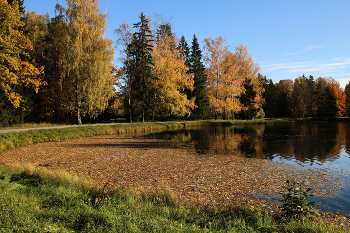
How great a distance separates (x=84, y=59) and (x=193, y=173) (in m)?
27.3

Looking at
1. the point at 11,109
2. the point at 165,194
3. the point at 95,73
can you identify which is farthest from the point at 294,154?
the point at 11,109

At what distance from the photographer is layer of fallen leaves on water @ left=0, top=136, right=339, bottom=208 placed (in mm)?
8156

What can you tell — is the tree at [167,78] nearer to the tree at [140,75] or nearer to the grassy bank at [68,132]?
the tree at [140,75]

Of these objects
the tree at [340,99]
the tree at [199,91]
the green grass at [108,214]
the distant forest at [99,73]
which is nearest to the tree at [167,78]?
the distant forest at [99,73]

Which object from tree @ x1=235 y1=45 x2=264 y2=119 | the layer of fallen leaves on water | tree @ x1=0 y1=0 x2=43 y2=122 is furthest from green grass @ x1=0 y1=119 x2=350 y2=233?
tree @ x1=235 y1=45 x2=264 y2=119

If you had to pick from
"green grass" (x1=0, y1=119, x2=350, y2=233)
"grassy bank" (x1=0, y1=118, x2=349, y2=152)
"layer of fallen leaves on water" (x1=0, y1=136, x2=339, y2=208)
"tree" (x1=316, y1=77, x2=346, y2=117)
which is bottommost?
"layer of fallen leaves on water" (x1=0, y1=136, x2=339, y2=208)

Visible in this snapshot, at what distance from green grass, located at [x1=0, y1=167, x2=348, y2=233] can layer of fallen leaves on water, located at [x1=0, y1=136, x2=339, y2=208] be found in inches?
49.4

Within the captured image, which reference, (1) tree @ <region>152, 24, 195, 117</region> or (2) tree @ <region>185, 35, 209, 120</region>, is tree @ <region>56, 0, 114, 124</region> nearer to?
(1) tree @ <region>152, 24, 195, 117</region>

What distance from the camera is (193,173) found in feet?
35.5

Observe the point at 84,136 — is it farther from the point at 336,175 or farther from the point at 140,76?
the point at 336,175

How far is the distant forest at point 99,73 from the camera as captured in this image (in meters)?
27.0

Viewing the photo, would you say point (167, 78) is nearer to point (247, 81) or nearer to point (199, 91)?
point (199, 91)

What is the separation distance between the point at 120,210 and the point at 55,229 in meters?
1.53

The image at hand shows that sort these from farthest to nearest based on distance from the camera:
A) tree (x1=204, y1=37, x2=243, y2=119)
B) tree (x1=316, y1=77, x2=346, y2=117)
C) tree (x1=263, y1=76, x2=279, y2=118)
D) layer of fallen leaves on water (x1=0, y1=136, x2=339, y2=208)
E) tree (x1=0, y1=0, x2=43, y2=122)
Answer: tree (x1=263, y1=76, x2=279, y2=118) < tree (x1=316, y1=77, x2=346, y2=117) < tree (x1=204, y1=37, x2=243, y2=119) < tree (x1=0, y1=0, x2=43, y2=122) < layer of fallen leaves on water (x1=0, y1=136, x2=339, y2=208)
